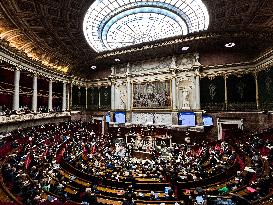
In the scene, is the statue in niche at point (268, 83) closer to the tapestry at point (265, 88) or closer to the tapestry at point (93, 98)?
the tapestry at point (265, 88)

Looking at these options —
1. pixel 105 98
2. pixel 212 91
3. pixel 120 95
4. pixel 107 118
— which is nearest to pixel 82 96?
pixel 105 98

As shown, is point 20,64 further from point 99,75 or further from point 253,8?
point 253,8

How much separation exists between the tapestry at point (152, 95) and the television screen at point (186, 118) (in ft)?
5.94

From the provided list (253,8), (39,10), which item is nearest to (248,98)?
(253,8)

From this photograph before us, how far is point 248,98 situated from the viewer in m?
17.1

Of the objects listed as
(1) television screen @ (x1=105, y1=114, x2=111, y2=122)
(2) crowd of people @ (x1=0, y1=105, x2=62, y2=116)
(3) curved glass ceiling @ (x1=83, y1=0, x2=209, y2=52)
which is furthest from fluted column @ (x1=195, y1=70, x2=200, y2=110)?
(2) crowd of people @ (x1=0, y1=105, x2=62, y2=116)

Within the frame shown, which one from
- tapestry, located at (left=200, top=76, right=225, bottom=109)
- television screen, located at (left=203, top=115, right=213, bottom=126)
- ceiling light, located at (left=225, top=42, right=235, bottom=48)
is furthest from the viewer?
tapestry, located at (left=200, top=76, right=225, bottom=109)

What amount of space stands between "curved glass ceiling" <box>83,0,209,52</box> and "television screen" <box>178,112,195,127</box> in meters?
8.01

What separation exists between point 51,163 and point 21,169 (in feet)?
8.24

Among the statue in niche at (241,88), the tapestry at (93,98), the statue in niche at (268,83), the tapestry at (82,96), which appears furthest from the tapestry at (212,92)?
the tapestry at (82,96)

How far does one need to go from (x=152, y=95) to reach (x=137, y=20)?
8.21m

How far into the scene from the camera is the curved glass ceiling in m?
14.5

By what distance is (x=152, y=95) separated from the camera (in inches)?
843

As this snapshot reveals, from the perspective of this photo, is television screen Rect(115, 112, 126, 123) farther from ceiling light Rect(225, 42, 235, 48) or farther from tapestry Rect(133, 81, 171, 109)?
ceiling light Rect(225, 42, 235, 48)
